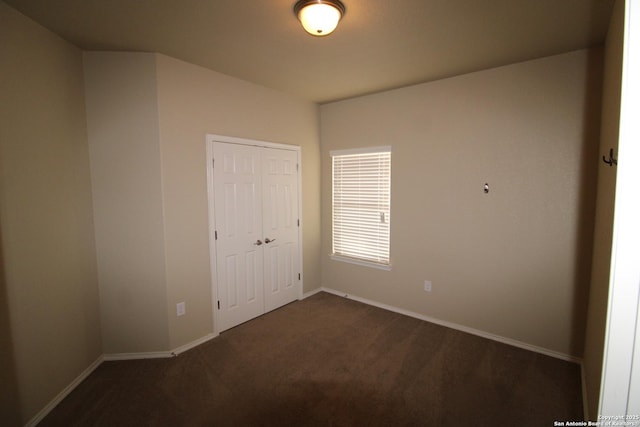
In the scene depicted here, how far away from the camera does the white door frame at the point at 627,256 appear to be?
A: 96 centimetres

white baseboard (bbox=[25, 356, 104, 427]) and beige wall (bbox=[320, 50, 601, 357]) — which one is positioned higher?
beige wall (bbox=[320, 50, 601, 357])

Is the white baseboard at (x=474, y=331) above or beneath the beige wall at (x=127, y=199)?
beneath

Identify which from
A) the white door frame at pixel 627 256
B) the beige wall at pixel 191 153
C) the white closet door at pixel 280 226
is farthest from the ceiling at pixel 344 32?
the white door frame at pixel 627 256

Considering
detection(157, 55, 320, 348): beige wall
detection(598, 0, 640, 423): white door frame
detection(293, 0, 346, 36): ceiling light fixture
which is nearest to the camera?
detection(598, 0, 640, 423): white door frame

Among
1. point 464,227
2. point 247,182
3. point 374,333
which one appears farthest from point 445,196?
point 247,182

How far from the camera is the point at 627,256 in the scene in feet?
3.21

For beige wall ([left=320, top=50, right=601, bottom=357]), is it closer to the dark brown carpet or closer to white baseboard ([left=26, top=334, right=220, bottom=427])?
the dark brown carpet

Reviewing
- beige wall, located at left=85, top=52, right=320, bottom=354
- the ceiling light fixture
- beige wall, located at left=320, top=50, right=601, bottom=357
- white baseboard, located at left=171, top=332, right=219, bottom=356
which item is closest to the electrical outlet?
beige wall, located at left=85, top=52, right=320, bottom=354

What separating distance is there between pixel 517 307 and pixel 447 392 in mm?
1249

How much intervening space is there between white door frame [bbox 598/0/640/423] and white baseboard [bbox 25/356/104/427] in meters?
3.22

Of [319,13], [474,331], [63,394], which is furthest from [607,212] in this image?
[63,394]

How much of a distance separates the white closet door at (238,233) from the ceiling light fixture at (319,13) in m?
1.65

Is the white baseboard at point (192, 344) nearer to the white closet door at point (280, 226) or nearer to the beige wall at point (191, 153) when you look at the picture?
the beige wall at point (191, 153)

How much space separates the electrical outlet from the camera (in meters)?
2.88
